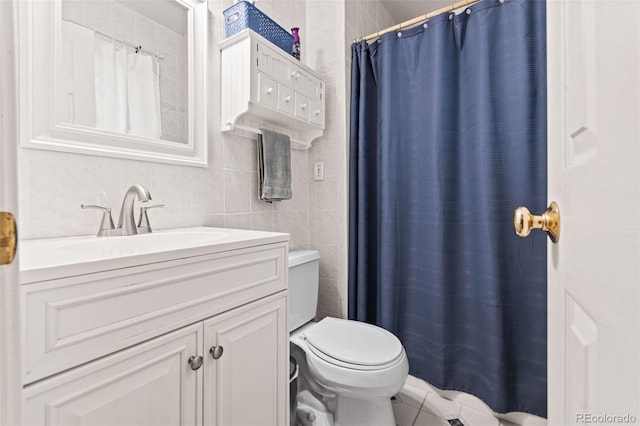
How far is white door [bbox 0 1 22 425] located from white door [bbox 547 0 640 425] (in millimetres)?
478

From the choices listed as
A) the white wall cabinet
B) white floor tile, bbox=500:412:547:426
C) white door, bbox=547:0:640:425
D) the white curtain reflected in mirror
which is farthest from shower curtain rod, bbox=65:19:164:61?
white floor tile, bbox=500:412:547:426

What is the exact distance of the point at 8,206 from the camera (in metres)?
0.23

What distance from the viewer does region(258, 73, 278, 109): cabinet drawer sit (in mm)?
1311

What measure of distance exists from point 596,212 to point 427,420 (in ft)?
4.67

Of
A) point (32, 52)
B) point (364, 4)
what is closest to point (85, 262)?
point (32, 52)

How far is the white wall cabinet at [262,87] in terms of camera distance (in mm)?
1274

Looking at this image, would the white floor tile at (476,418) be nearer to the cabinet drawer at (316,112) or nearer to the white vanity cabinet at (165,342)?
the white vanity cabinet at (165,342)

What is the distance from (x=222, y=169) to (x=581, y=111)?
4.07 ft

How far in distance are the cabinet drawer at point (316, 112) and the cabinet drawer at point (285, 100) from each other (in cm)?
15

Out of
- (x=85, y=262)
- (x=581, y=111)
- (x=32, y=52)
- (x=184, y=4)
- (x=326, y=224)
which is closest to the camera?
(x=581, y=111)

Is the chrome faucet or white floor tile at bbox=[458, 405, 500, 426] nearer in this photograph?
the chrome faucet

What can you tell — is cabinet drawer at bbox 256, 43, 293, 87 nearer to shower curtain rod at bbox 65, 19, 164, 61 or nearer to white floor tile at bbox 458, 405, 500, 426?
shower curtain rod at bbox 65, 19, 164, 61

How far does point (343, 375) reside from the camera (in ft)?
3.55

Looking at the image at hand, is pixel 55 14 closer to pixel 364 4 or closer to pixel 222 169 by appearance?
pixel 222 169
